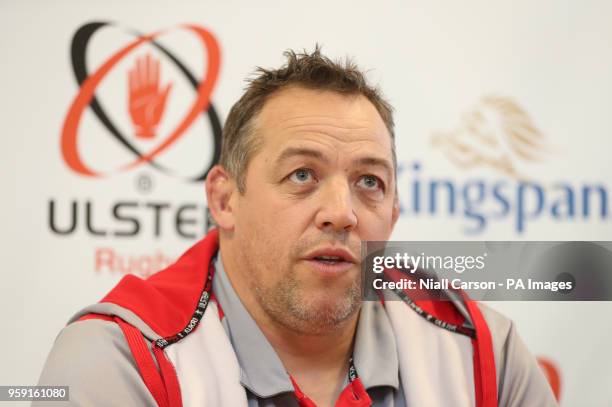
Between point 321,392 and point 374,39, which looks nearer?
point 321,392

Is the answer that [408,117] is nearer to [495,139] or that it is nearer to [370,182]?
[495,139]

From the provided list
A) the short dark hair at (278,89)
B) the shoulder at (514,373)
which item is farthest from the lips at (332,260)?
the shoulder at (514,373)

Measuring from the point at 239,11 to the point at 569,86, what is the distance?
40.9 inches

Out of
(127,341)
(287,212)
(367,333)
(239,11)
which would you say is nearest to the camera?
(127,341)

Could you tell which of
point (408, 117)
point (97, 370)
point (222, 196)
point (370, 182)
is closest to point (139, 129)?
point (222, 196)

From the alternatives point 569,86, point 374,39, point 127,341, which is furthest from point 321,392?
point 569,86

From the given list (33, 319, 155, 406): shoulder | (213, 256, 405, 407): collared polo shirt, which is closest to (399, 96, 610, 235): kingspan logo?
(213, 256, 405, 407): collared polo shirt

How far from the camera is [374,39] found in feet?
6.82

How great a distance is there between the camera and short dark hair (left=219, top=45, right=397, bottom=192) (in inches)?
55.1

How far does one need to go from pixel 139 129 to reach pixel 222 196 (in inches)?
27.0

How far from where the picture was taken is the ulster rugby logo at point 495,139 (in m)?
2.07

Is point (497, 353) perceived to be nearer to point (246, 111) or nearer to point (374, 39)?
point (246, 111)

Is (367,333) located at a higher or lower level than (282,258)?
lower

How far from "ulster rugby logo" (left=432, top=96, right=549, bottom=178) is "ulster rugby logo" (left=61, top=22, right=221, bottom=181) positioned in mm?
725
